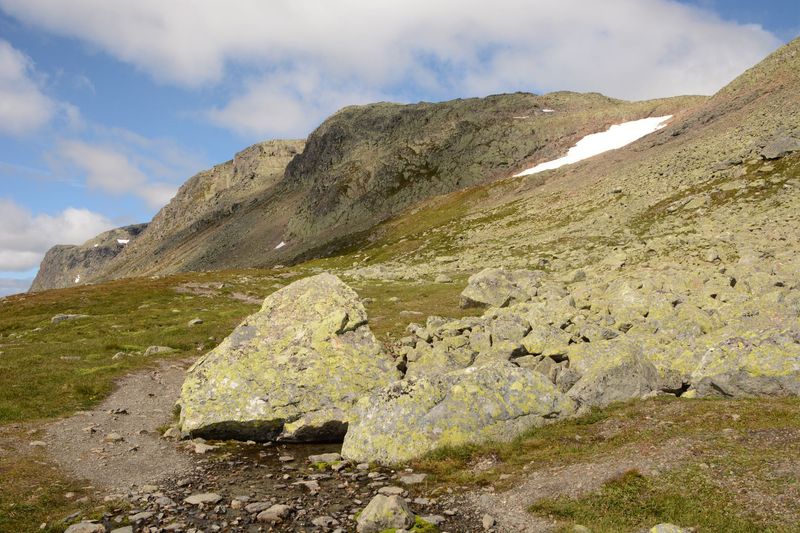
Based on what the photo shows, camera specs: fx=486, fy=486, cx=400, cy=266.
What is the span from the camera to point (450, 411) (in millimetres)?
16922

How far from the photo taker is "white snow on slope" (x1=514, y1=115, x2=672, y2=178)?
120438 millimetres

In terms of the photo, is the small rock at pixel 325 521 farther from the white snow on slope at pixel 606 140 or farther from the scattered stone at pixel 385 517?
the white snow on slope at pixel 606 140

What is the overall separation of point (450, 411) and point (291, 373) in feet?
25.5

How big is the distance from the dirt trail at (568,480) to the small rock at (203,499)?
718 cm

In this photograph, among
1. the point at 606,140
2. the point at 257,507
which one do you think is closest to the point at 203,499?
the point at 257,507

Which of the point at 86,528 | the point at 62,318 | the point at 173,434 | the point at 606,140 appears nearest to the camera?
the point at 86,528

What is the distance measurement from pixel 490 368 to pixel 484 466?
399 centimetres

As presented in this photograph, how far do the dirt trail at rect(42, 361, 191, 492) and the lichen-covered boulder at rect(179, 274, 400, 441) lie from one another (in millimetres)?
1871

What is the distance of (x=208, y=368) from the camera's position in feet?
70.0

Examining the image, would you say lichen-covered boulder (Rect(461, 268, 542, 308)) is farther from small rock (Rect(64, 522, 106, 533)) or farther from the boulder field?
small rock (Rect(64, 522, 106, 533))

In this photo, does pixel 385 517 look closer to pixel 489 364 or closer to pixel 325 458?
pixel 325 458

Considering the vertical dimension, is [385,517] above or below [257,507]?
below

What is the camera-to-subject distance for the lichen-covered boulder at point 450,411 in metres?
16.5

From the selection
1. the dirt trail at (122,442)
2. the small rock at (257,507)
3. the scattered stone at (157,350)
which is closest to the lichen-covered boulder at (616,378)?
the small rock at (257,507)
